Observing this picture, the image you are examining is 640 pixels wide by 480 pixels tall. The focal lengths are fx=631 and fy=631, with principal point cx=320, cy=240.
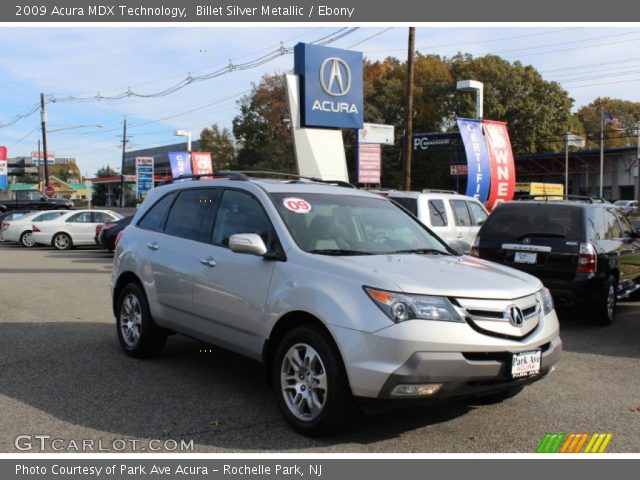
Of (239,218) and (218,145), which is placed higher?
(218,145)

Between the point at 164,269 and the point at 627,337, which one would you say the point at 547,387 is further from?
the point at 164,269

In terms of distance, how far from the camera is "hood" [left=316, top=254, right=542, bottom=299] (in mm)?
4098

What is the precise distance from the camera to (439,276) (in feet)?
14.2

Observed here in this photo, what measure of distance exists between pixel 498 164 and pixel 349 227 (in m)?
13.7

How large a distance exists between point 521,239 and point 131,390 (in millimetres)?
5689

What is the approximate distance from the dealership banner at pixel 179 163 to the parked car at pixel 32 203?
994 centimetres

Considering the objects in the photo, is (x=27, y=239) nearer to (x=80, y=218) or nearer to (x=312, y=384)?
(x=80, y=218)

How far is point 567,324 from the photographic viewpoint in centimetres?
885

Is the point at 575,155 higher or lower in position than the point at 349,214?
higher

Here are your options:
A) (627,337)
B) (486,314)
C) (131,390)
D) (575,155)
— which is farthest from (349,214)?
(575,155)

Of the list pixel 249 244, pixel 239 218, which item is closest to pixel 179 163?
pixel 239 218

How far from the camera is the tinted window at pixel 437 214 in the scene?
11.6 metres

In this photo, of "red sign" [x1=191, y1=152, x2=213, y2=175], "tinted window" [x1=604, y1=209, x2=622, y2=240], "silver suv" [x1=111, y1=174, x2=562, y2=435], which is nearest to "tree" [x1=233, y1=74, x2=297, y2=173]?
"red sign" [x1=191, y1=152, x2=213, y2=175]

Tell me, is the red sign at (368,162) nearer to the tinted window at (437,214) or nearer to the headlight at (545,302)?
the tinted window at (437,214)
